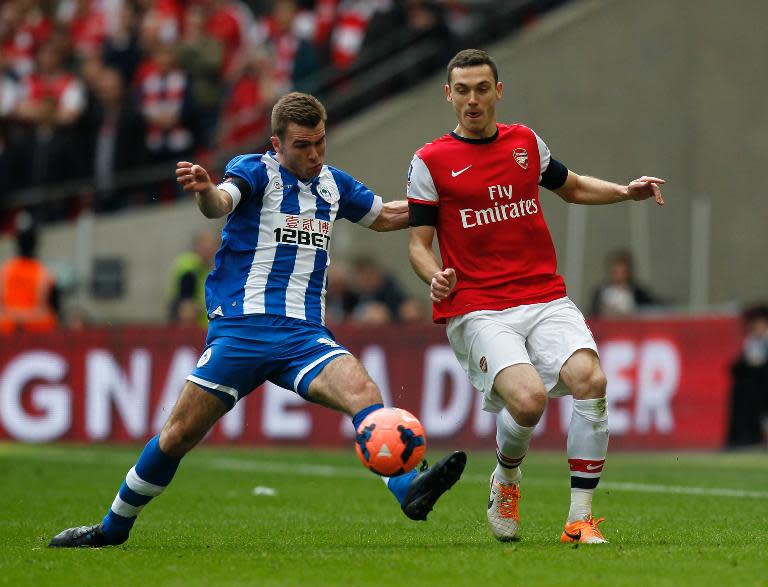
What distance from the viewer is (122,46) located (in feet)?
72.0

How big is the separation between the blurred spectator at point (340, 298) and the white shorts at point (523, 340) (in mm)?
10558

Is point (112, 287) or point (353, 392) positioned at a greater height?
point (112, 287)

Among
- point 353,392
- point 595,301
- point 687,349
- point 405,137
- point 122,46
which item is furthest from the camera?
point 122,46

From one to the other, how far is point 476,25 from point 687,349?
5848mm

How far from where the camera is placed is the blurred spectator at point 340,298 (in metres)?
19.1

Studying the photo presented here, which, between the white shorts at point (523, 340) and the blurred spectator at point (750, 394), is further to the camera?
the blurred spectator at point (750, 394)

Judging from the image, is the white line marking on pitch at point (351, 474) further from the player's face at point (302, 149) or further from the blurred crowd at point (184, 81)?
the blurred crowd at point (184, 81)

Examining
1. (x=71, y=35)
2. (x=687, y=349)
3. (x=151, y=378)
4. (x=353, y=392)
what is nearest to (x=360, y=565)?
(x=353, y=392)

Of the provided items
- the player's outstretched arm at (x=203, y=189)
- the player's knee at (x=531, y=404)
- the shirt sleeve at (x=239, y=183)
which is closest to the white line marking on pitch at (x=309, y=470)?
the player's knee at (x=531, y=404)

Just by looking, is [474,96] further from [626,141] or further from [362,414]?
[626,141]

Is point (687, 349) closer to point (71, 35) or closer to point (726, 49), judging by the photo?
point (726, 49)

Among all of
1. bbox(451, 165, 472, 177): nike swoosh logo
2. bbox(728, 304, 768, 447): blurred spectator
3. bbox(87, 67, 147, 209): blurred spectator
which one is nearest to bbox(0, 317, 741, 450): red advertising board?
bbox(728, 304, 768, 447): blurred spectator

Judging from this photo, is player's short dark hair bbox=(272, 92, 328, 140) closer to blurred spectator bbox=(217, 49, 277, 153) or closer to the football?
the football

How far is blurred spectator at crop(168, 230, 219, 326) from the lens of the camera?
17.4 m
